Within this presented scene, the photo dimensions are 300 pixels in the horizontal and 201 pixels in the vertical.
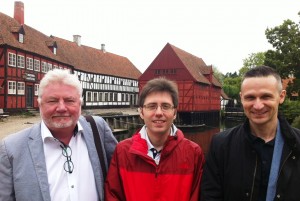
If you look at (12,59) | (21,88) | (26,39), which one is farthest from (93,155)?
(26,39)

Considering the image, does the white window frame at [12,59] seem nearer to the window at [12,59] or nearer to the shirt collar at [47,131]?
the window at [12,59]

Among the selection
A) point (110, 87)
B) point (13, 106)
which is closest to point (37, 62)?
point (13, 106)

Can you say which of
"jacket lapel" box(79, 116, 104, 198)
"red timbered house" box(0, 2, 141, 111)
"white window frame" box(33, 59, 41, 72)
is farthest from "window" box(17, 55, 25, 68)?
"jacket lapel" box(79, 116, 104, 198)

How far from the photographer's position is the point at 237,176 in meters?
2.73

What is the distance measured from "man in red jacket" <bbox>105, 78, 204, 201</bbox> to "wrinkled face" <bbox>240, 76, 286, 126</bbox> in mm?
610

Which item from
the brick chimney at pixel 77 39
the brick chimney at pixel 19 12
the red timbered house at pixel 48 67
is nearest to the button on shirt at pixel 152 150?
the red timbered house at pixel 48 67

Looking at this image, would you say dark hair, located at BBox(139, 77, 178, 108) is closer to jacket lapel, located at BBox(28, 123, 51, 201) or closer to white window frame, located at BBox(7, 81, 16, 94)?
jacket lapel, located at BBox(28, 123, 51, 201)

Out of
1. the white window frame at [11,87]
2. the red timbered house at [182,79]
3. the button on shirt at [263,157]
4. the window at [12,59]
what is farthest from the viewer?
the red timbered house at [182,79]

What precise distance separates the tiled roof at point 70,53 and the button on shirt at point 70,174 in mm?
23395

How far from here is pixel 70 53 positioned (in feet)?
129

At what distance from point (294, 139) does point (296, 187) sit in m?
0.36

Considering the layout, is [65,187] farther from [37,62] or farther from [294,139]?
[37,62]

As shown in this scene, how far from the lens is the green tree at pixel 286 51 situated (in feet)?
83.4

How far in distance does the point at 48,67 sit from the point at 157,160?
2956 centimetres
